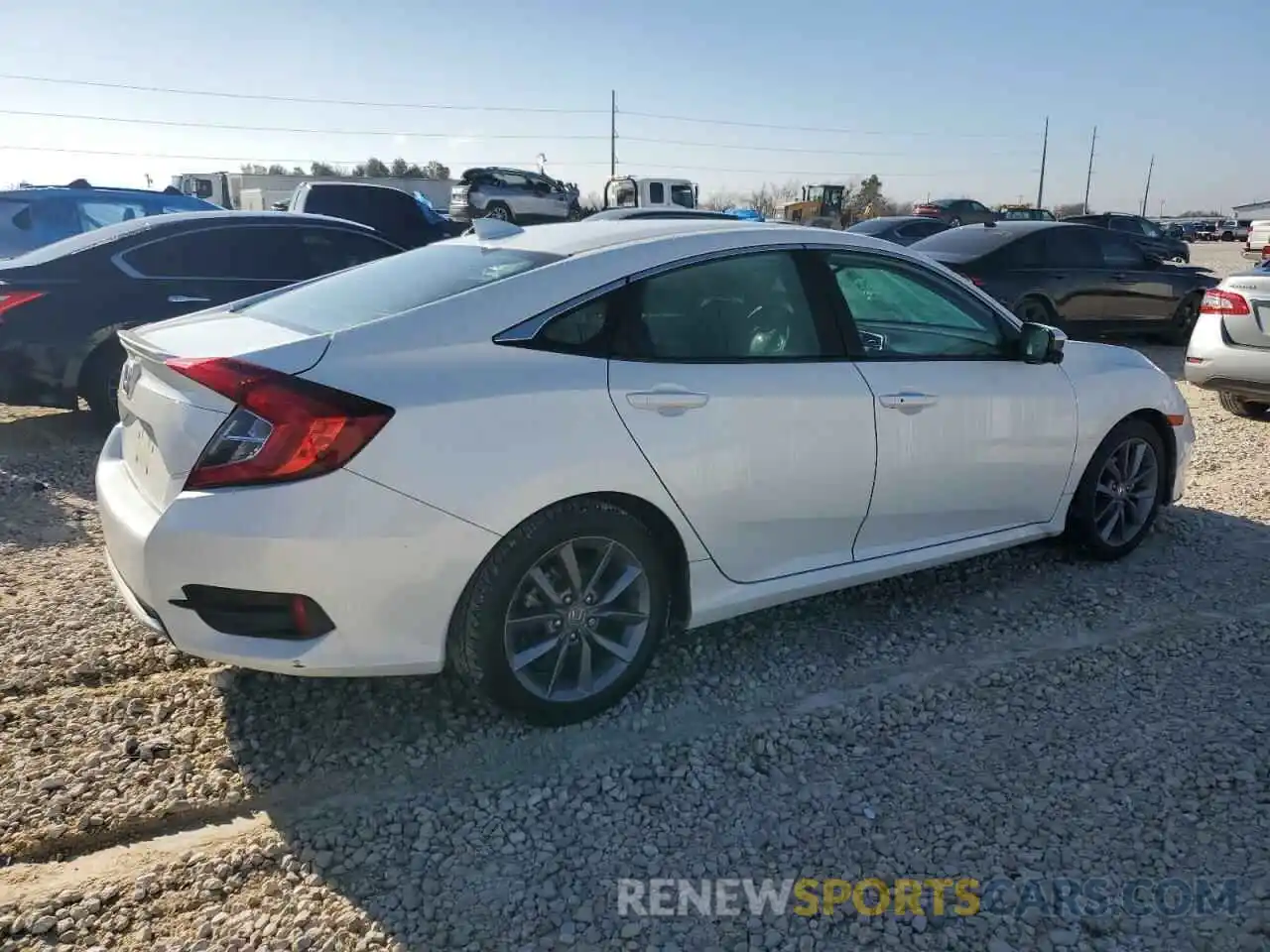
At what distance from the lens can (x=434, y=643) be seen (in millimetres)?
2818

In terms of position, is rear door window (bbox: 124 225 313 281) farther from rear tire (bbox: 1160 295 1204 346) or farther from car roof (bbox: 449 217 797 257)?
rear tire (bbox: 1160 295 1204 346)

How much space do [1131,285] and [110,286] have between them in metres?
10.2

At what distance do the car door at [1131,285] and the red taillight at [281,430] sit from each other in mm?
10312

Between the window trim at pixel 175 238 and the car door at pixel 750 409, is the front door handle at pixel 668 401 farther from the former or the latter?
the window trim at pixel 175 238

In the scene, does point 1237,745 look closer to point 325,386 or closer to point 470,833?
point 470,833

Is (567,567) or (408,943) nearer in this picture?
(408,943)

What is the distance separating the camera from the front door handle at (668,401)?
9.94 feet

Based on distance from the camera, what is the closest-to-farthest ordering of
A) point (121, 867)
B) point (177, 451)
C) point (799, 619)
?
point (121, 867) < point (177, 451) < point (799, 619)

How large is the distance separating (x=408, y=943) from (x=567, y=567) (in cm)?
114

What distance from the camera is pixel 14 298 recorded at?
239 inches

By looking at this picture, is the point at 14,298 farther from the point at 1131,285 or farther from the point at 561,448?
the point at 1131,285

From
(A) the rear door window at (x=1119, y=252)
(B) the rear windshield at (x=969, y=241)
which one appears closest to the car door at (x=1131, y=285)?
(A) the rear door window at (x=1119, y=252)

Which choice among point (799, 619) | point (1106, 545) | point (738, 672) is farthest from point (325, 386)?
point (1106, 545)

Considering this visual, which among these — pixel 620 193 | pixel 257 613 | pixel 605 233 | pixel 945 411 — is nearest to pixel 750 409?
pixel 605 233
